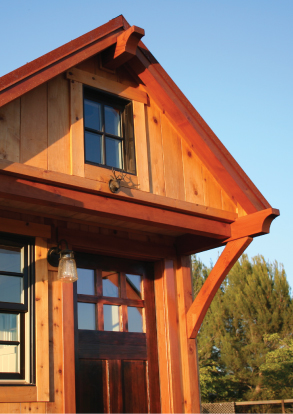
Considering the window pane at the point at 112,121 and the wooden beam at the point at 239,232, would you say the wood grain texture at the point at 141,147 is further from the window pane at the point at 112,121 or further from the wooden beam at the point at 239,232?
the wooden beam at the point at 239,232

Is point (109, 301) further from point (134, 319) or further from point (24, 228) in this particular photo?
point (24, 228)

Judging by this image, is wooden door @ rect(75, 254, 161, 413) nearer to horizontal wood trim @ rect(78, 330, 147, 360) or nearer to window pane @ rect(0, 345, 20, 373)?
horizontal wood trim @ rect(78, 330, 147, 360)

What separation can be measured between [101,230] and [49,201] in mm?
1354

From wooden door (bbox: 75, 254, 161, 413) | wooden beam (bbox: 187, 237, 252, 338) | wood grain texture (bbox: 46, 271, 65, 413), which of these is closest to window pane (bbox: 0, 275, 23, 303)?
wood grain texture (bbox: 46, 271, 65, 413)

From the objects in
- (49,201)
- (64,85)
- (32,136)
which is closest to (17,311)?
(49,201)

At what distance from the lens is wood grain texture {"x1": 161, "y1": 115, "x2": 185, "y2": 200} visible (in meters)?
5.57

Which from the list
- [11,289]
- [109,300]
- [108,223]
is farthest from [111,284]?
[11,289]

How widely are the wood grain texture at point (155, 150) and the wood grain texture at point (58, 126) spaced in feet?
3.28

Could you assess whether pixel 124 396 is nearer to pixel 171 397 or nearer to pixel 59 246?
pixel 171 397

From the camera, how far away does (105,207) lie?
487 cm

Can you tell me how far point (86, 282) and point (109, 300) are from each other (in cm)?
34

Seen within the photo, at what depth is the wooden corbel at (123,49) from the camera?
544cm

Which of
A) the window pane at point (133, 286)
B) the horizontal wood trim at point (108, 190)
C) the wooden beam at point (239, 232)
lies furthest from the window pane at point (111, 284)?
the horizontal wood trim at point (108, 190)

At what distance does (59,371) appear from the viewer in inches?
194
